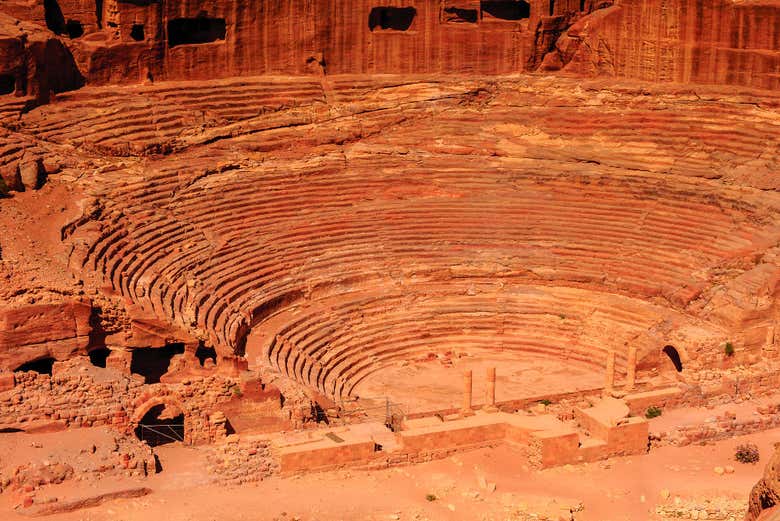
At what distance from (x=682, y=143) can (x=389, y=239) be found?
24.6ft

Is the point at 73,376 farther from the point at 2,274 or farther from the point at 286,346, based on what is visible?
the point at 286,346

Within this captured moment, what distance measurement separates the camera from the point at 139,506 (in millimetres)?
15633

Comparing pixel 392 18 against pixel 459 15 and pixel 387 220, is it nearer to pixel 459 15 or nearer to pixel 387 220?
pixel 459 15

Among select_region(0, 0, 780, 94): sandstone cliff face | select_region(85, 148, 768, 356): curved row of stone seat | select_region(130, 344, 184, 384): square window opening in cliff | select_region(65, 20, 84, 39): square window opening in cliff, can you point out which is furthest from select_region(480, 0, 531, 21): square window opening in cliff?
select_region(130, 344, 184, 384): square window opening in cliff

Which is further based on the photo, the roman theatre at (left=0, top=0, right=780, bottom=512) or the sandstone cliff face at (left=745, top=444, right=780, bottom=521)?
the roman theatre at (left=0, top=0, right=780, bottom=512)

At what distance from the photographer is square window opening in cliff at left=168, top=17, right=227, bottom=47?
29.4 m

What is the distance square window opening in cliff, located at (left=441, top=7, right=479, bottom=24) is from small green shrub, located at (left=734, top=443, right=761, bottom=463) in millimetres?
15975

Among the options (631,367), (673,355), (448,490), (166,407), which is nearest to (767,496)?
(448,490)

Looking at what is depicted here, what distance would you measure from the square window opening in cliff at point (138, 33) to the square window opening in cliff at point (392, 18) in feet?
19.9

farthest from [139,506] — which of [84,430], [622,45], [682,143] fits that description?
[622,45]

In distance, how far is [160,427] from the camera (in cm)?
1942

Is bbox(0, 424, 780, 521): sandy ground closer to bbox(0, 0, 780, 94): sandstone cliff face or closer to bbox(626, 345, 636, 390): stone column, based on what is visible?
bbox(626, 345, 636, 390): stone column

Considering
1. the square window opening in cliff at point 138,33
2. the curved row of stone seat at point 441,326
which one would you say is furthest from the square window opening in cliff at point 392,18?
the curved row of stone seat at point 441,326

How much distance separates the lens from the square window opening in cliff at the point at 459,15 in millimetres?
31250
